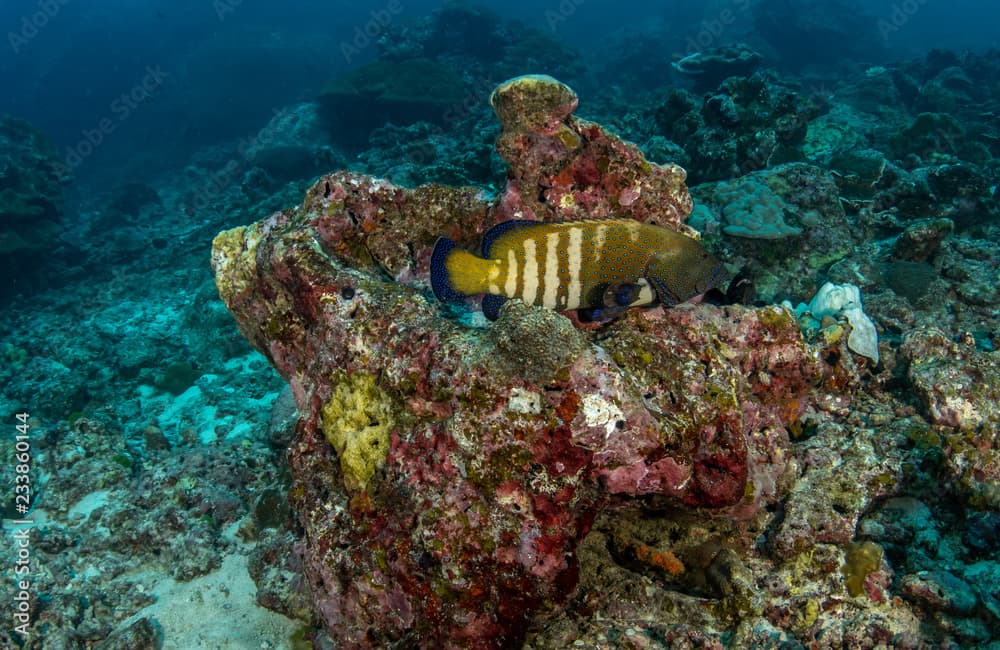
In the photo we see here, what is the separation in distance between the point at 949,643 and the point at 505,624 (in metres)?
2.16

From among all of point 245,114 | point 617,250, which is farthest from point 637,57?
point 617,250

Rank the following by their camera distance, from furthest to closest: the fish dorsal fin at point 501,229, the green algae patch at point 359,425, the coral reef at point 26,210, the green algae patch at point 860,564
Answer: the coral reef at point 26,210
the fish dorsal fin at point 501,229
the green algae patch at point 860,564
the green algae patch at point 359,425

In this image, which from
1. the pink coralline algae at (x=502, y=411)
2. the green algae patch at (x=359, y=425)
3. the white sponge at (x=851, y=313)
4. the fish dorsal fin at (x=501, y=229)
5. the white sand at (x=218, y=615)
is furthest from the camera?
the white sponge at (x=851, y=313)

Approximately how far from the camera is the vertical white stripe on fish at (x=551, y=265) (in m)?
2.78

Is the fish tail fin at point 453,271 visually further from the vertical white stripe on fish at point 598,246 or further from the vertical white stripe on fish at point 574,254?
the vertical white stripe on fish at point 598,246

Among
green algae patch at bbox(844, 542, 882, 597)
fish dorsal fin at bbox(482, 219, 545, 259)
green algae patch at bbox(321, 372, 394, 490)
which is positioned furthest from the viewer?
fish dorsal fin at bbox(482, 219, 545, 259)

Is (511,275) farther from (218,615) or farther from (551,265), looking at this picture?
(218,615)

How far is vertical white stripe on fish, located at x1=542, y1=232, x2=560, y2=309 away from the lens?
109 inches

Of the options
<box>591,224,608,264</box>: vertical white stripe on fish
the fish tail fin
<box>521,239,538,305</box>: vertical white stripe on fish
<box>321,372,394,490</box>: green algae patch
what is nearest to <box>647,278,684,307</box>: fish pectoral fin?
<box>591,224,608,264</box>: vertical white stripe on fish

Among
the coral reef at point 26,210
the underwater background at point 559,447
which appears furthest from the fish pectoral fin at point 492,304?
the coral reef at point 26,210

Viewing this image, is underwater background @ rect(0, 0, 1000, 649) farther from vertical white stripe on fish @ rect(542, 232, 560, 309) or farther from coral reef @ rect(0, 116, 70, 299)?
coral reef @ rect(0, 116, 70, 299)

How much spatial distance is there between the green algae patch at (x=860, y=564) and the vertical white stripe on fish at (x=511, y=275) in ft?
7.38

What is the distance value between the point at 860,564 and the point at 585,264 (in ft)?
6.92

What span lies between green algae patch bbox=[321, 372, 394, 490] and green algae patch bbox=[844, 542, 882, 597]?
246 cm
